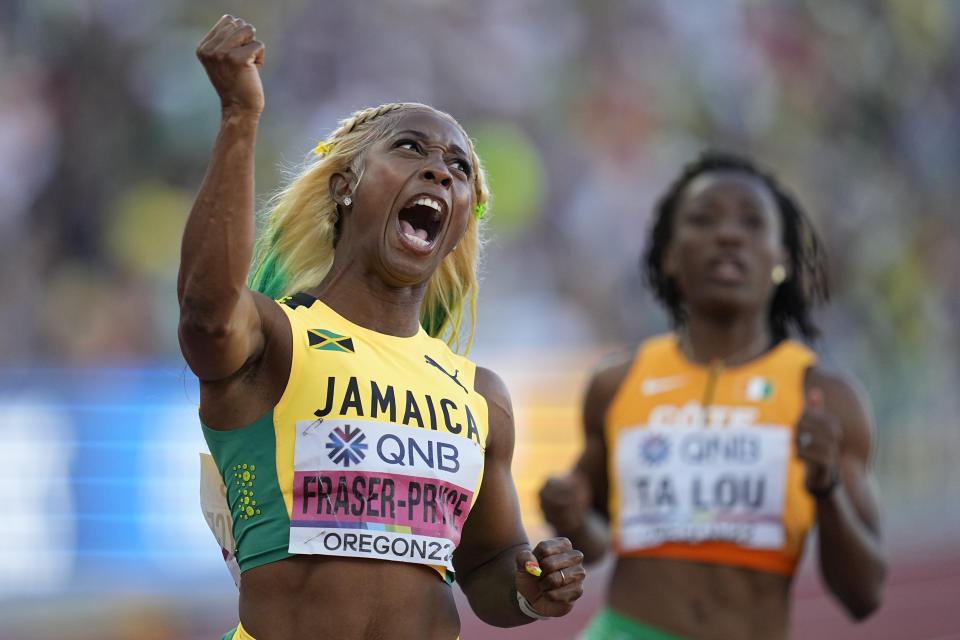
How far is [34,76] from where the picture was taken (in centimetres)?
991

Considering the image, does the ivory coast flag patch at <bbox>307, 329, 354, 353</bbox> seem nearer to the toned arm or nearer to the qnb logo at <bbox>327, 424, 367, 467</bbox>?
the qnb logo at <bbox>327, 424, 367, 467</bbox>

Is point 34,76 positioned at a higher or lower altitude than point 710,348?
higher

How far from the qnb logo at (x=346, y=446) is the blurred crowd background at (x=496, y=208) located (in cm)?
402

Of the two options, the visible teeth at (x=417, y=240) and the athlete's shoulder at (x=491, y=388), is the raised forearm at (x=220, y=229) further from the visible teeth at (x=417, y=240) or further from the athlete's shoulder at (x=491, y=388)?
the athlete's shoulder at (x=491, y=388)

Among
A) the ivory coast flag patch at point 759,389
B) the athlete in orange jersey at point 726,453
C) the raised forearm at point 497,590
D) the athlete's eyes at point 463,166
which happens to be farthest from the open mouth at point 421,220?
the ivory coast flag patch at point 759,389

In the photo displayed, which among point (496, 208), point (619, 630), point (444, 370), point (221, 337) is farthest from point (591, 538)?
point (496, 208)

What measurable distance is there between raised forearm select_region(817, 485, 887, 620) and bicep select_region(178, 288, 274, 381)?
2362 millimetres

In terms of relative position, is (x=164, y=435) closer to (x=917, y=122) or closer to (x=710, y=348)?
(x=710, y=348)

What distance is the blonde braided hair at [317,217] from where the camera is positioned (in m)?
2.85

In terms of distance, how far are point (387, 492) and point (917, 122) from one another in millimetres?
16045

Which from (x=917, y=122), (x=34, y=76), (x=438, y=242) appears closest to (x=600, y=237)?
(x=34, y=76)

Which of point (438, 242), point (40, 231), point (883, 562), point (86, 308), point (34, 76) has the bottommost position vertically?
point (883, 562)

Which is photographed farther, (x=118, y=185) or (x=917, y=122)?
(x=917, y=122)

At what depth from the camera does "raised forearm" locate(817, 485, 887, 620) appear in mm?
4168
